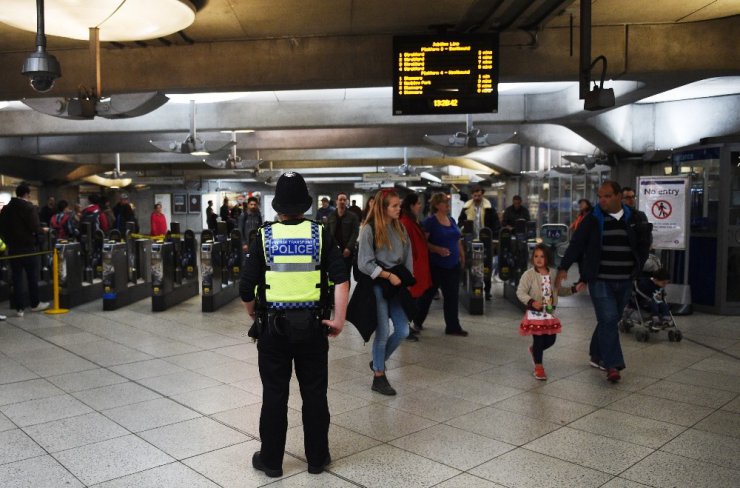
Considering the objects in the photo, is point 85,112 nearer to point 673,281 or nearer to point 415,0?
point 415,0

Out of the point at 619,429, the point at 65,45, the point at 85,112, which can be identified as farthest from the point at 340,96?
the point at 619,429

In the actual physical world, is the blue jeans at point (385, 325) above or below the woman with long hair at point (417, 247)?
below

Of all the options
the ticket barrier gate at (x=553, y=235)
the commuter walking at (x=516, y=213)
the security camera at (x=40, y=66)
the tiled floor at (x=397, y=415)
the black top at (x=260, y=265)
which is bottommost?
the tiled floor at (x=397, y=415)

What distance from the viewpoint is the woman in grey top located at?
16.4ft

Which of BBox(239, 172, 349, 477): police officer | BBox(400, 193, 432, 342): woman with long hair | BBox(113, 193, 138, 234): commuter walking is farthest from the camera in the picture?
BBox(113, 193, 138, 234): commuter walking

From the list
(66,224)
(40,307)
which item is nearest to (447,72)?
(40,307)

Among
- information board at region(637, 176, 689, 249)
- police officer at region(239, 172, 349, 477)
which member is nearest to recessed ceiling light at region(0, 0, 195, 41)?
police officer at region(239, 172, 349, 477)

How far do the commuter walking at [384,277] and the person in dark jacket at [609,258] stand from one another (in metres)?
1.34

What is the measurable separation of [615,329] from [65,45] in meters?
6.78

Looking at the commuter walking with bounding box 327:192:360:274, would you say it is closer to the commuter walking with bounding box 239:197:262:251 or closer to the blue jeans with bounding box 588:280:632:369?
the commuter walking with bounding box 239:197:262:251

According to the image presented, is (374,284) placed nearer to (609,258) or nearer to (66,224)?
(609,258)

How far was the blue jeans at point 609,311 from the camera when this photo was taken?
212 inches

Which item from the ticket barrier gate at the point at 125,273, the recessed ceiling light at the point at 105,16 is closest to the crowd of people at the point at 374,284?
the recessed ceiling light at the point at 105,16

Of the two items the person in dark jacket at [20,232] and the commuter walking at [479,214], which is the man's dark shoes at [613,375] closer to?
the commuter walking at [479,214]
